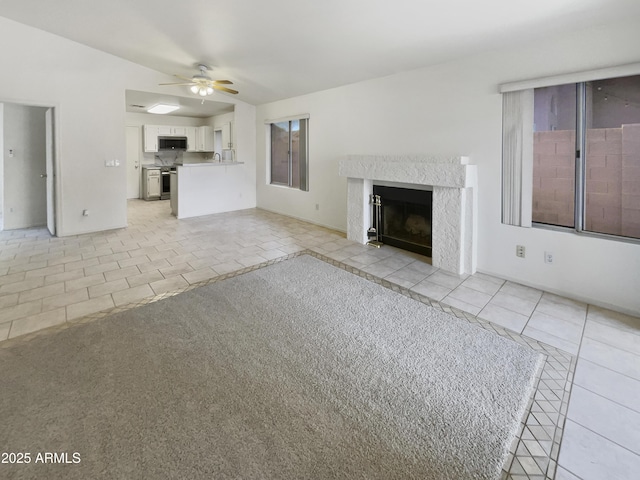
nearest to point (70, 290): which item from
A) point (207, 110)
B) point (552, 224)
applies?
point (552, 224)

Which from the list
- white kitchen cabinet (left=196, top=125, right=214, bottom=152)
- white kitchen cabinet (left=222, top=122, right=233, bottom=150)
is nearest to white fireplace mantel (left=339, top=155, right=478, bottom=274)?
white kitchen cabinet (left=222, top=122, right=233, bottom=150)

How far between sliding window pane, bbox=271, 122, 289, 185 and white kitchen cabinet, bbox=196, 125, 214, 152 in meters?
3.22

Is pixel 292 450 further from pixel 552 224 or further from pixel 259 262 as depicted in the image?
pixel 552 224

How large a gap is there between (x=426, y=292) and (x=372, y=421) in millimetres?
1897

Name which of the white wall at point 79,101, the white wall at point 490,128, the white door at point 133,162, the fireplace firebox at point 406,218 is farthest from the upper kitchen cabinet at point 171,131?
the fireplace firebox at point 406,218

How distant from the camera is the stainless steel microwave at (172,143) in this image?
9.48m

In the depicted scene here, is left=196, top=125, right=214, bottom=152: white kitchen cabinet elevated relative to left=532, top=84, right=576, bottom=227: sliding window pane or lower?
elevated

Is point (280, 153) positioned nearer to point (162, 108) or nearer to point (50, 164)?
point (162, 108)

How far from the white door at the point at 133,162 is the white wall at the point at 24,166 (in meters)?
3.48

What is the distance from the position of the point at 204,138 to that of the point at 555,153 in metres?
9.09

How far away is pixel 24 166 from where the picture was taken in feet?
19.1

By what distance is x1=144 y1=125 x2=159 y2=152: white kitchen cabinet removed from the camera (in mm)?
9320

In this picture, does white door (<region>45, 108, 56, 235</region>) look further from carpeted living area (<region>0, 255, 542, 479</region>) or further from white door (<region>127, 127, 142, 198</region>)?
white door (<region>127, 127, 142, 198</region>)

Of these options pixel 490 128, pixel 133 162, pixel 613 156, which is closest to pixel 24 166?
pixel 133 162
